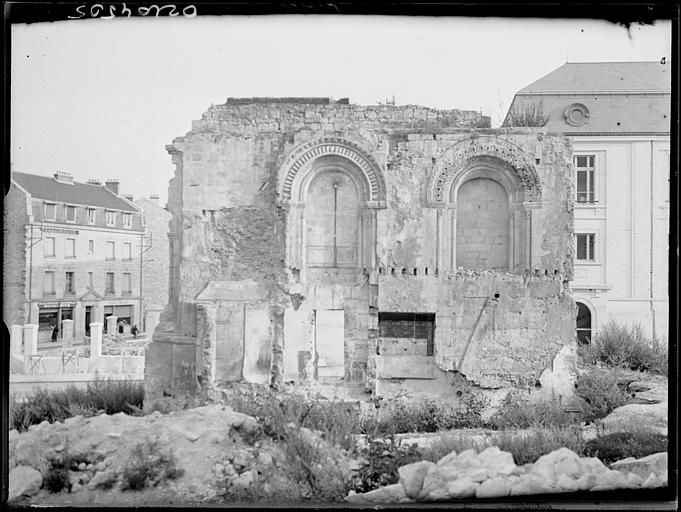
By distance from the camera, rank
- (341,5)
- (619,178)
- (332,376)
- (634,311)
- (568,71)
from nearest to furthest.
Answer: (341,5) → (332,376) → (568,71) → (634,311) → (619,178)

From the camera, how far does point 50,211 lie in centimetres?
867

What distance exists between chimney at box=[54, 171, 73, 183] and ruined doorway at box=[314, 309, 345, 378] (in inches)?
152

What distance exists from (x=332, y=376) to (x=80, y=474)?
338cm

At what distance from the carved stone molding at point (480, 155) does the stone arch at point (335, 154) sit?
2.56 ft

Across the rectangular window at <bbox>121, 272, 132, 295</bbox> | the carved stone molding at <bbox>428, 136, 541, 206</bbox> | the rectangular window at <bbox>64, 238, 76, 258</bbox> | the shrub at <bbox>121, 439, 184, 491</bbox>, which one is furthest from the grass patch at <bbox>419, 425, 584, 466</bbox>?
the rectangular window at <bbox>64, 238, 76, 258</bbox>

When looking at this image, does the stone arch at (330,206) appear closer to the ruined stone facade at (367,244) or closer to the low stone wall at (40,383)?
the ruined stone facade at (367,244)

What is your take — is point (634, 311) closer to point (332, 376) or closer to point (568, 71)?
point (568, 71)

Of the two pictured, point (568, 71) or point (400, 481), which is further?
point (568, 71)

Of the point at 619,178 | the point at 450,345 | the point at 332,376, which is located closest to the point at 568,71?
the point at 619,178

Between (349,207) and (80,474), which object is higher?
(349,207)

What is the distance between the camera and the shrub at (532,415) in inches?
308

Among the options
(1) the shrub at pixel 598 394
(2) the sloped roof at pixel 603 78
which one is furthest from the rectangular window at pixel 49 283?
(2) the sloped roof at pixel 603 78

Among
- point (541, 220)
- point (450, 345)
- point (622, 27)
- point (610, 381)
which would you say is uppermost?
point (622, 27)

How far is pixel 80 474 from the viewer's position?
21.3 feet
